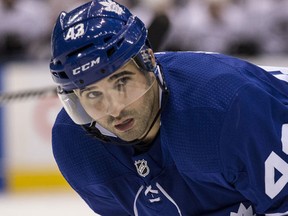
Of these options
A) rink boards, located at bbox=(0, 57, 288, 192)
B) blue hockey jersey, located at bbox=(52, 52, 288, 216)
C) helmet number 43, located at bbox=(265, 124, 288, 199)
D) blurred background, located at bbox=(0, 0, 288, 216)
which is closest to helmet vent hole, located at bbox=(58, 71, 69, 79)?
blue hockey jersey, located at bbox=(52, 52, 288, 216)

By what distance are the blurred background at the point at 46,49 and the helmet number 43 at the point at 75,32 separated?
2.99 m

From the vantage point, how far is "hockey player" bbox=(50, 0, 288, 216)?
1683 millimetres

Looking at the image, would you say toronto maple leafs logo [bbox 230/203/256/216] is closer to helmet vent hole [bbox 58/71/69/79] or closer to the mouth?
the mouth

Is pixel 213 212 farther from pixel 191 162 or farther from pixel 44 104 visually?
pixel 44 104

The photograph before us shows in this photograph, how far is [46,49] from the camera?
4.90 m

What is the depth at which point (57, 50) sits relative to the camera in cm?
170

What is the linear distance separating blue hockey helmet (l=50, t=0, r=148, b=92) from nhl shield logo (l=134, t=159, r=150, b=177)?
272 mm

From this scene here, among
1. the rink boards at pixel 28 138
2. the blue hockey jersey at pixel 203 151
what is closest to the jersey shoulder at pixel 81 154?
the blue hockey jersey at pixel 203 151

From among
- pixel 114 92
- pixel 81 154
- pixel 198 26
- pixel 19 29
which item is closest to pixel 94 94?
pixel 114 92

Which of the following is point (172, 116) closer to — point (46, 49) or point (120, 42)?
point (120, 42)

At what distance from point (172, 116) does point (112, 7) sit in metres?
0.27

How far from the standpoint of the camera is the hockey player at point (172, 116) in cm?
168

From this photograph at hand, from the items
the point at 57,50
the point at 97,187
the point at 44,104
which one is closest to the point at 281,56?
the point at 44,104

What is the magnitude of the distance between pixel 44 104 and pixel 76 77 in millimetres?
3153
